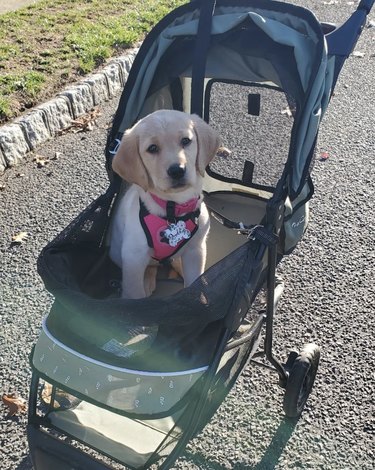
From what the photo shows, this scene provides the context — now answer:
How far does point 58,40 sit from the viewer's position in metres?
5.88

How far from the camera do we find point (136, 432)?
2.14m

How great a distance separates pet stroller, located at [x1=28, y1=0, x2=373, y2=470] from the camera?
1817 mm

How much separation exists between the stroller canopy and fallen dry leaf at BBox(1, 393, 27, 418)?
1.28 m

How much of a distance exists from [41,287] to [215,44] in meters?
1.73

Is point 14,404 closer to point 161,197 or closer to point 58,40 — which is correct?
point 161,197

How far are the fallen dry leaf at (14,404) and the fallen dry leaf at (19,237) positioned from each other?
1.24 meters

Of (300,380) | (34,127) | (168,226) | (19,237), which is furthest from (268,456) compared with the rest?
(34,127)

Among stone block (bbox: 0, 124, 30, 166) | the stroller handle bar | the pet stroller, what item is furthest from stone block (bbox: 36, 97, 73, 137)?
the stroller handle bar

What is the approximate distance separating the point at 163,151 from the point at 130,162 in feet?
0.50

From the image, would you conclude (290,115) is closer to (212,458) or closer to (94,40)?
(212,458)

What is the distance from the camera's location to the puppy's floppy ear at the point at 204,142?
7.84ft

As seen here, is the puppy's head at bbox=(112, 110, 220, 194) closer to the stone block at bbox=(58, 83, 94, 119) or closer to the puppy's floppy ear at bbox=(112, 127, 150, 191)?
the puppy's floppy ear at bbox=(112, 127, 150, 191)

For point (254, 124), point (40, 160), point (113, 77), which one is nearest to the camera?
point (254, 124)

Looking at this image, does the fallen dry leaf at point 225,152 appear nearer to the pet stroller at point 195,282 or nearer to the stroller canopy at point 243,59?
the pet stroller at point 195,282
